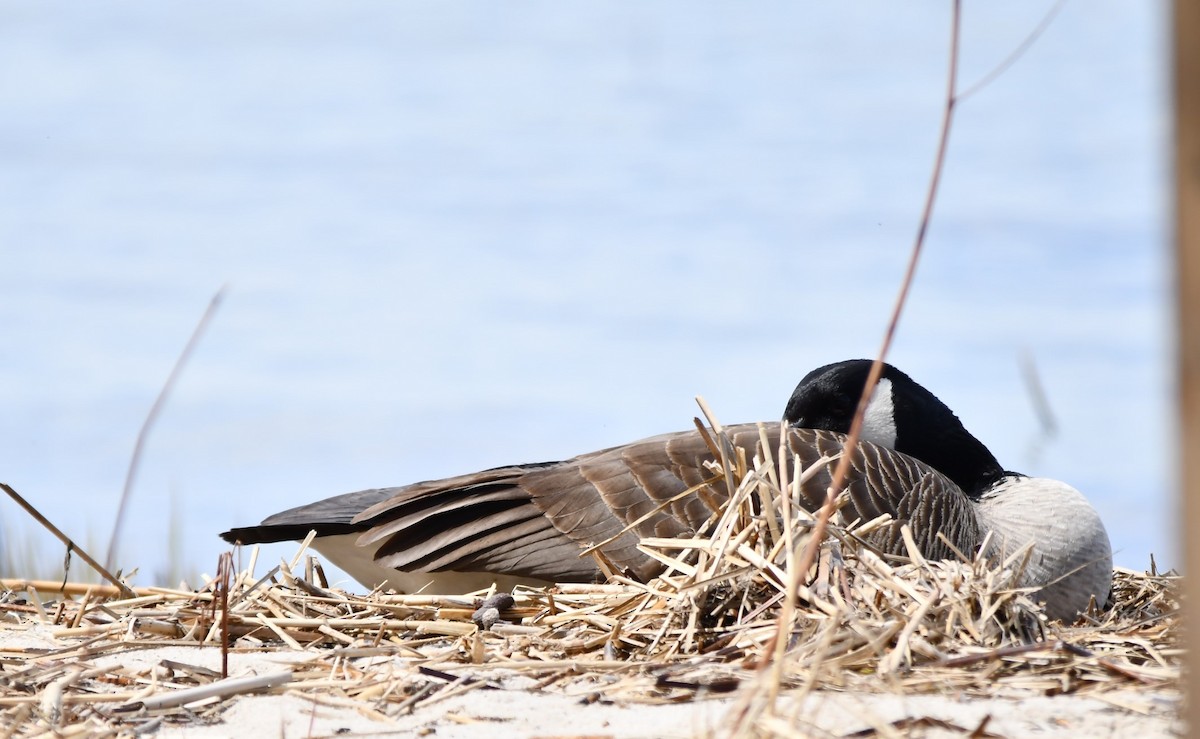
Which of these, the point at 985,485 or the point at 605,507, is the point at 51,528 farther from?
the point at 985,485

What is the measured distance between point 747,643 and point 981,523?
2.13 m

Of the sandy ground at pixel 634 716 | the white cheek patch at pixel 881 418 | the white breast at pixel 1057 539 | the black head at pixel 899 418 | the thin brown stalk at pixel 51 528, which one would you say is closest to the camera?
the sandy ground at pixel 634 716

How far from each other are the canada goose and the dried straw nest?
0.29m

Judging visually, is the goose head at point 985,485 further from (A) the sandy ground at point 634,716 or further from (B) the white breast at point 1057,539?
(A) the sandy ground at point 634,716

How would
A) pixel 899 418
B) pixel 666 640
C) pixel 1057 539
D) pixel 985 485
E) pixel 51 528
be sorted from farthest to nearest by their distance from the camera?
pixel 899 418 < pixel 985 485 < pixel 1057 539 < pixel 51 528 < pixel 666 640

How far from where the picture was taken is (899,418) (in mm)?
6012

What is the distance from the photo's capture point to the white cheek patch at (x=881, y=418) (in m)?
6.04

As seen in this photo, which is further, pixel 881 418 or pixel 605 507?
pixel 881 418

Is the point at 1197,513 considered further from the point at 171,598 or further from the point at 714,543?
the point at 171,598

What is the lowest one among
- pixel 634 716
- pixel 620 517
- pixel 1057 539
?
pixel 1057 539

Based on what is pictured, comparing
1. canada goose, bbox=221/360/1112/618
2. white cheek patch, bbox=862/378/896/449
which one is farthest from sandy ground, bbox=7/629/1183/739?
white cheek patch, bbox=862/378/896/449

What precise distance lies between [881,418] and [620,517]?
208 centimetres

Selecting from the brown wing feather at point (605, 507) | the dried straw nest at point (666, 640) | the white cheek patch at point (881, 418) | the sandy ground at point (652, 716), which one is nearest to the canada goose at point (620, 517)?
the brown wing feather at point (605, 507)

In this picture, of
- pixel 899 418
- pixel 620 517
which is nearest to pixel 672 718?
pixel 620 517
